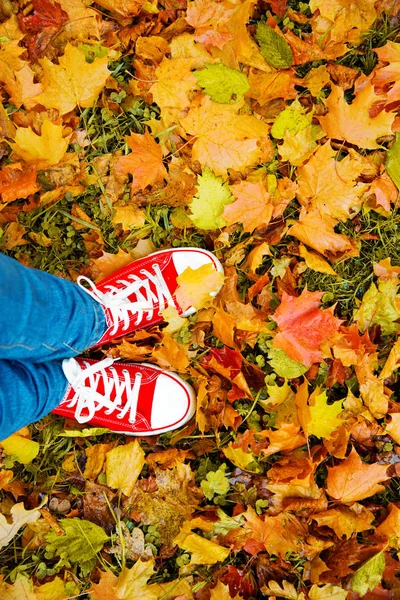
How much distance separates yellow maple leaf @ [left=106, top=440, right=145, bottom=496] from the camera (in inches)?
64.7

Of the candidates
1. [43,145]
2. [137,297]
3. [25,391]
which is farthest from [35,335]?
[43,145]

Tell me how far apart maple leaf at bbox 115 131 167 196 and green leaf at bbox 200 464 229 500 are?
93 centimetres

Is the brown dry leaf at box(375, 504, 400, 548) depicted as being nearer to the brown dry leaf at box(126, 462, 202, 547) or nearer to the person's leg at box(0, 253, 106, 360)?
the brown dry leaf at box(126, 462, 202, 547)

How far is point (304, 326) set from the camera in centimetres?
158

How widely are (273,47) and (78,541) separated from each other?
165 cm

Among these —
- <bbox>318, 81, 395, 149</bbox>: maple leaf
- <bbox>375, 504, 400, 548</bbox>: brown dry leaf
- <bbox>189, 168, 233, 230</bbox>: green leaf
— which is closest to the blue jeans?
<bbox>189, 168, 233, 230</bbox>: green leaf

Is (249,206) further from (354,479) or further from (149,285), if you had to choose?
(354,479)

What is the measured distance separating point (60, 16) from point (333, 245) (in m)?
1.13

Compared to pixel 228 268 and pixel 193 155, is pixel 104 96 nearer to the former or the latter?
pixel 193 155

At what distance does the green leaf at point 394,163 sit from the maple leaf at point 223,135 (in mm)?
394

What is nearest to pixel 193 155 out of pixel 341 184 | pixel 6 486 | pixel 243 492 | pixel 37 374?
pixel 341 184

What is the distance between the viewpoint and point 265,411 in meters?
1.68

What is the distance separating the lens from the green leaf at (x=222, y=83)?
1.61 meters

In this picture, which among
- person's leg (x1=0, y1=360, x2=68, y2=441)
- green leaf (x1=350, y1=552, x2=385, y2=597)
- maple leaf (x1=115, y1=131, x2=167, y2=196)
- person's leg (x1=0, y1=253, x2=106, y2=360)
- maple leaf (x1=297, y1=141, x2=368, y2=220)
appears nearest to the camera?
person's leg (x1=0, y1=253, x2=106, y2=360)
